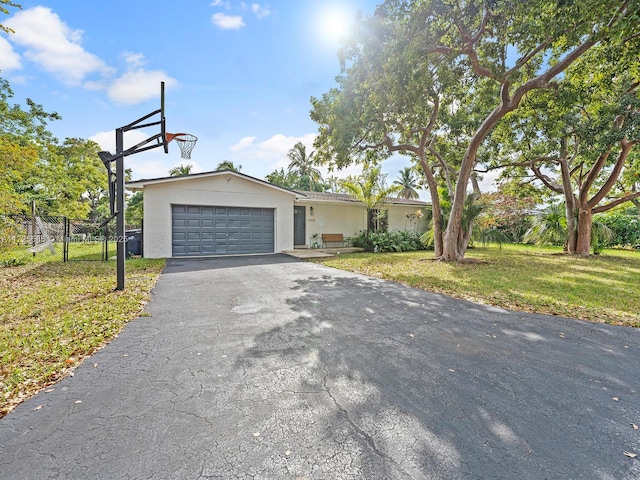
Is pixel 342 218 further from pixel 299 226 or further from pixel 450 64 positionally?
pixel 450 64

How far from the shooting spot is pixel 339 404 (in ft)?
7.74

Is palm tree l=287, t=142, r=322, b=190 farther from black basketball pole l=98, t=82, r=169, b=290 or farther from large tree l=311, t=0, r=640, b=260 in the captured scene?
black basketball pole l=98, t=82, r=169, b=290

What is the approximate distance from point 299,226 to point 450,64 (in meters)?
10.0

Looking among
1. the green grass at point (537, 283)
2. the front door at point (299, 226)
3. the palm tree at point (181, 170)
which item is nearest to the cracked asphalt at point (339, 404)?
the green grass at point (537, 283)

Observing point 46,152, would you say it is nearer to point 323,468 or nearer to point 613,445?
point 323,468

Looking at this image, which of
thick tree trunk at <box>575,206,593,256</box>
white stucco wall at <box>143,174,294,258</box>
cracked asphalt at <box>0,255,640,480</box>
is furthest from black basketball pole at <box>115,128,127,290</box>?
thick tree trunk at <box>575,206,593,256</box>

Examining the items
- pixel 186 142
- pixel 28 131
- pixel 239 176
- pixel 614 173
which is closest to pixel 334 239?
pixel 239 176

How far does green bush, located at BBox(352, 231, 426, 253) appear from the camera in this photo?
50.0 feet

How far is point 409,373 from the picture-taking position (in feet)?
9.45

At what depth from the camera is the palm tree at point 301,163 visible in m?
35.7

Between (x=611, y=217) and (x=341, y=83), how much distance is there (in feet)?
66.0

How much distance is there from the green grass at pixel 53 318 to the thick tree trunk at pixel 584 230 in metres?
18.2

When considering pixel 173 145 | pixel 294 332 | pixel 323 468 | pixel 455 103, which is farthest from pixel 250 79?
pixel 323 468

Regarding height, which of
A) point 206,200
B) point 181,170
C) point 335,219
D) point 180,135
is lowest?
point 335,219
